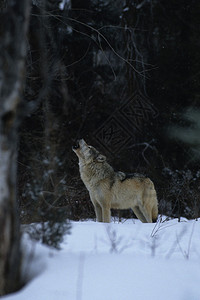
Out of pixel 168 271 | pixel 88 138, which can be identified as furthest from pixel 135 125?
pixel 168 271

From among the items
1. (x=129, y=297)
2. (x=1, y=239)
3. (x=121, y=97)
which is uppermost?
(x=121, y=97)

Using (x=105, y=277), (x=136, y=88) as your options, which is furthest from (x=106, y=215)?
(x=136, y=88)

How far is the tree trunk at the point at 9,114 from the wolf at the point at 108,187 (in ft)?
16.7

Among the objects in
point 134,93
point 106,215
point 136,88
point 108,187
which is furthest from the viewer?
point 136,88

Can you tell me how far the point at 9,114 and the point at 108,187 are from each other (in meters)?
5.44

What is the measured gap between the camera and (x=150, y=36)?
50.4ft

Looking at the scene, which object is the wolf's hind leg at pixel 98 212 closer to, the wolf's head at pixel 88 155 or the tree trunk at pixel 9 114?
the wolf's head at pixel 88 155

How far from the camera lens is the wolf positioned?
7727mm

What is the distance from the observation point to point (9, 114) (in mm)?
2455

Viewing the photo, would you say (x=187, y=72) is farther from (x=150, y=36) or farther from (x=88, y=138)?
(x=88, y=138)

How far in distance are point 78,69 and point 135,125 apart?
2996mm

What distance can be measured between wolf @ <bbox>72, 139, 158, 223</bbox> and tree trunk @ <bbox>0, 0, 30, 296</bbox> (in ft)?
16.7

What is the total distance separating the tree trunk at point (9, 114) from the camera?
2.47 m

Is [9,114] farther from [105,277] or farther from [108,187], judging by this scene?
[108,187]
